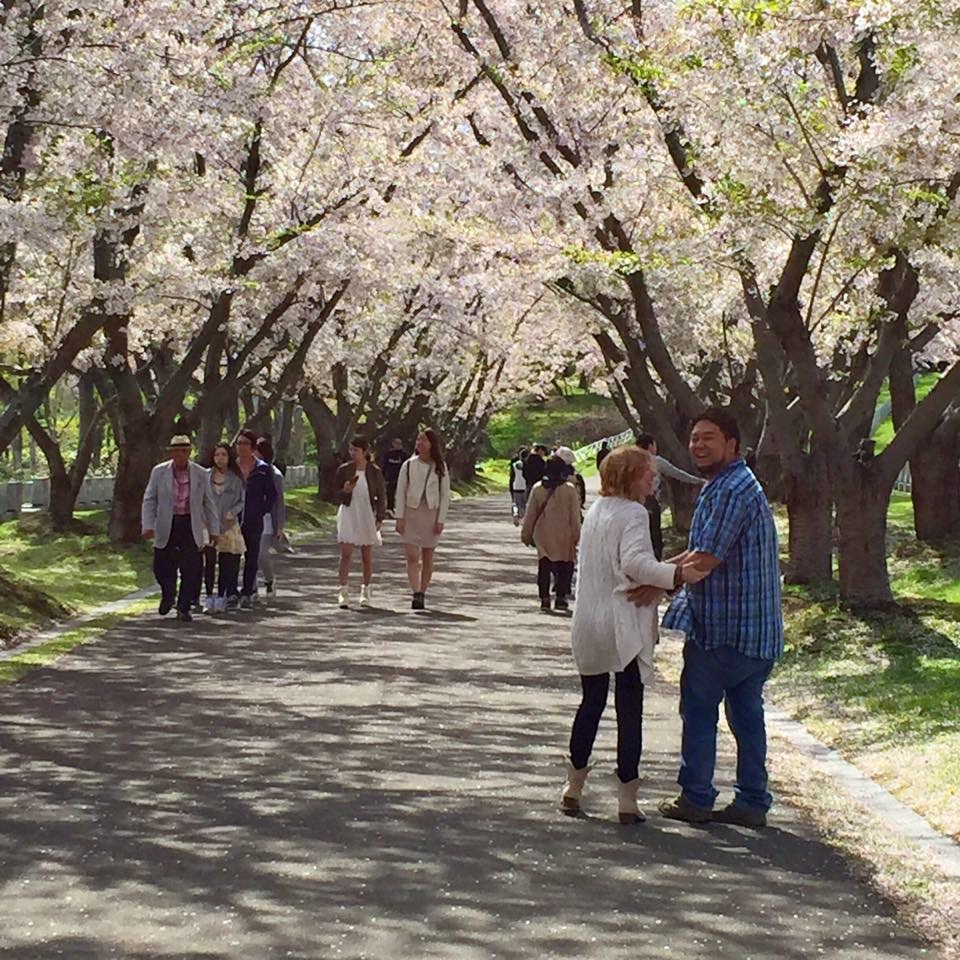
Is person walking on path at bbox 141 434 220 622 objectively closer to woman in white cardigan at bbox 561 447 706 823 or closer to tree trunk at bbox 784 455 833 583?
tree trunk at bbox 784 455 833 583

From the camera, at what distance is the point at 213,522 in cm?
1878

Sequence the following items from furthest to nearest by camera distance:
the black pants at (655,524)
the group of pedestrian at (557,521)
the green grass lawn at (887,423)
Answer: the green grass lawn at (887,423) < the black pants at (655,524) < the group of pedestrian at (557,521)

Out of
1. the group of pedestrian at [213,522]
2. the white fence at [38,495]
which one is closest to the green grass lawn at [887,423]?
the white fence at [38,495]

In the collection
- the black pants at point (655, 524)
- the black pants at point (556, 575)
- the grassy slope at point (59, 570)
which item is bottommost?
the grassy slope at point (59, 570)

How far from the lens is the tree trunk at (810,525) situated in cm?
2081

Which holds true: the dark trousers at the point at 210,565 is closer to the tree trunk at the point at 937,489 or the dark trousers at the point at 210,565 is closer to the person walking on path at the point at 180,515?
the person walking on path at the point at 180,515

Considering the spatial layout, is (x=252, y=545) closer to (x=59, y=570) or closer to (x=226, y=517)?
(x=226, y=517)

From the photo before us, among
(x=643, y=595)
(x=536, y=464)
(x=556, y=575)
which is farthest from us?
(x=536, y=464)

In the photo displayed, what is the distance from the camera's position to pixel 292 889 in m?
6.82

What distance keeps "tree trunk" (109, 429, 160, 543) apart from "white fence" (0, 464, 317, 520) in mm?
11792

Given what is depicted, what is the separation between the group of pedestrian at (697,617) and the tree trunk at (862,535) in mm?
9731

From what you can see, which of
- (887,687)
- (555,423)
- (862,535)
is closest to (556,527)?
(862,535)

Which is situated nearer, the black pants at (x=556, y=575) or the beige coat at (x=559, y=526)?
the beige coat at (x=559, y=526)

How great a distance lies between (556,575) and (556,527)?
1024mm
